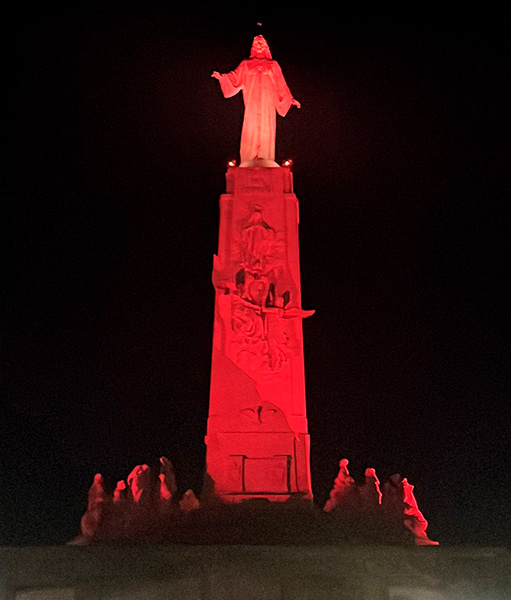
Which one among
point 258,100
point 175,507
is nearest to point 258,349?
point 175,507

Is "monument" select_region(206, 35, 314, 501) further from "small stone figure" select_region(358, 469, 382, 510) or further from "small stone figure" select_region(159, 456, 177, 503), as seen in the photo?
"small stone figure" select_region(358, 469, 382, 510)

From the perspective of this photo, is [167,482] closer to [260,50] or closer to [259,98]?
[259,98]

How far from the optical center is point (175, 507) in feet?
35.8

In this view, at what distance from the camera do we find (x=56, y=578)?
8430mm

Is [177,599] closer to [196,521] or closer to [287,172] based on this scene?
[196,521]

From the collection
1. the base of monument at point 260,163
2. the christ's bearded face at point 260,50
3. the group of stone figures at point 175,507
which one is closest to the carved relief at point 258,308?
the base of monument at point 260,163

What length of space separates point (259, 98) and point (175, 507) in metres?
8.01

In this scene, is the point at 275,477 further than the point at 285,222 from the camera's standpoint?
No

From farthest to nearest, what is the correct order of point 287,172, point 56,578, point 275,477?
point 287,172 < point 275,477 < point 56,578

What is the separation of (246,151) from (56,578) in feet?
28.3

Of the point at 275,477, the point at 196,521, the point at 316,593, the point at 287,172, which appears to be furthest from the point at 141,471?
the point at 287,172

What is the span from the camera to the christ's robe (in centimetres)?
1409

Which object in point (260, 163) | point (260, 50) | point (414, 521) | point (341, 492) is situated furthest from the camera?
point (260, 50)

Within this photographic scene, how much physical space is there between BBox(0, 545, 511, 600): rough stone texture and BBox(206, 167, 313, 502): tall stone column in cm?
255
